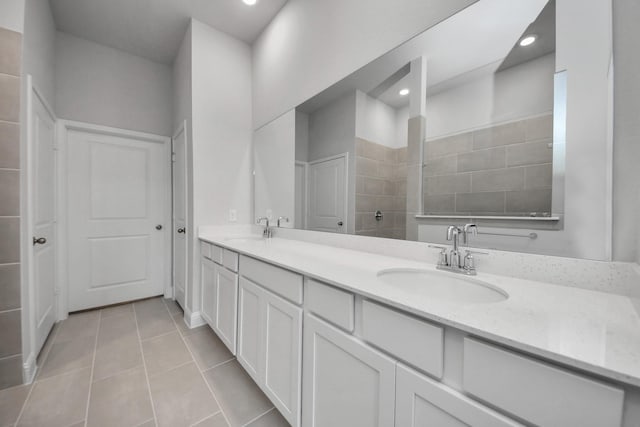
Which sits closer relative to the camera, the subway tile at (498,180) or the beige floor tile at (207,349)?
the subway tile at (498,180)

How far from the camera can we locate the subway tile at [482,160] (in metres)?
1.00

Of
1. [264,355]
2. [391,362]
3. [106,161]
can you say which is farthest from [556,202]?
[106,161]

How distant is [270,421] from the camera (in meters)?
1.25

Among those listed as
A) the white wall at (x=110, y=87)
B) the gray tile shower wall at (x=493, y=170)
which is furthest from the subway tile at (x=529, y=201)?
the white wall at (x=110, y=87)

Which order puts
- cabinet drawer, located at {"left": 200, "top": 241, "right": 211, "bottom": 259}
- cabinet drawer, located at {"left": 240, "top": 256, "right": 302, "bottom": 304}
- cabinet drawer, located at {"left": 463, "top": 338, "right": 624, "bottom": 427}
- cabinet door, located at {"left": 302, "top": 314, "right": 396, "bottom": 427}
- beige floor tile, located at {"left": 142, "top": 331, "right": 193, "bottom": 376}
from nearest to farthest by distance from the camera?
cabinet drawer, located at {"left": 463, "top": 338, "right": 624, "bottom": 427}
cabinet door, located at {"left": 302, "top": 314, "right": 396, "bottom": 427}
cabinet drawer, located at {"left": 240, "top": 256, "right": 302, "bottom": 304}
beige floor tile, located at {"left": 142, "top": 331, "right": 193, "bottom": 376}
cabinet drawer, located at {"left": 200, "top": 241, "right": 211, "bottom": 259}

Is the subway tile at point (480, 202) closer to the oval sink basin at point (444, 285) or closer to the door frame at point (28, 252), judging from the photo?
the oval sink basin at point (444, 285)

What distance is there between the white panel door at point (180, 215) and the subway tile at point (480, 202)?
7.74 feet

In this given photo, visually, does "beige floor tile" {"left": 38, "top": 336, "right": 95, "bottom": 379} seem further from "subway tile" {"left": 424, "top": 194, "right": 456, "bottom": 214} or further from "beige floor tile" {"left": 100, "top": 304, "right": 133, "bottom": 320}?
"subway tile" {"left": 424, "top": 194, "right": 456, "bottom": 214}

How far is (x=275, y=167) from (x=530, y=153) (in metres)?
1.84

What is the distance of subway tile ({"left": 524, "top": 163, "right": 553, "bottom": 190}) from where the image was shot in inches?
34.4

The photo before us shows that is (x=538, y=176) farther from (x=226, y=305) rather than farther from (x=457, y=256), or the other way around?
(x=226, y=305)

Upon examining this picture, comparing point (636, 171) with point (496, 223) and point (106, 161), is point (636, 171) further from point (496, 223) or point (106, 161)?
point (106, 161)

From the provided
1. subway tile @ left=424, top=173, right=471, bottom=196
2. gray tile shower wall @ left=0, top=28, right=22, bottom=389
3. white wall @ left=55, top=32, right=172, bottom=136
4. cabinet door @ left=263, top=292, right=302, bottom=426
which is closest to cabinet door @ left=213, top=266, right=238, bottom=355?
cabinet door @ left=263, top=292, right=302, bottom=426

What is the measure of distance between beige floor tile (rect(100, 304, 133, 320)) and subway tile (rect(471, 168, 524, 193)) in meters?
3.32
